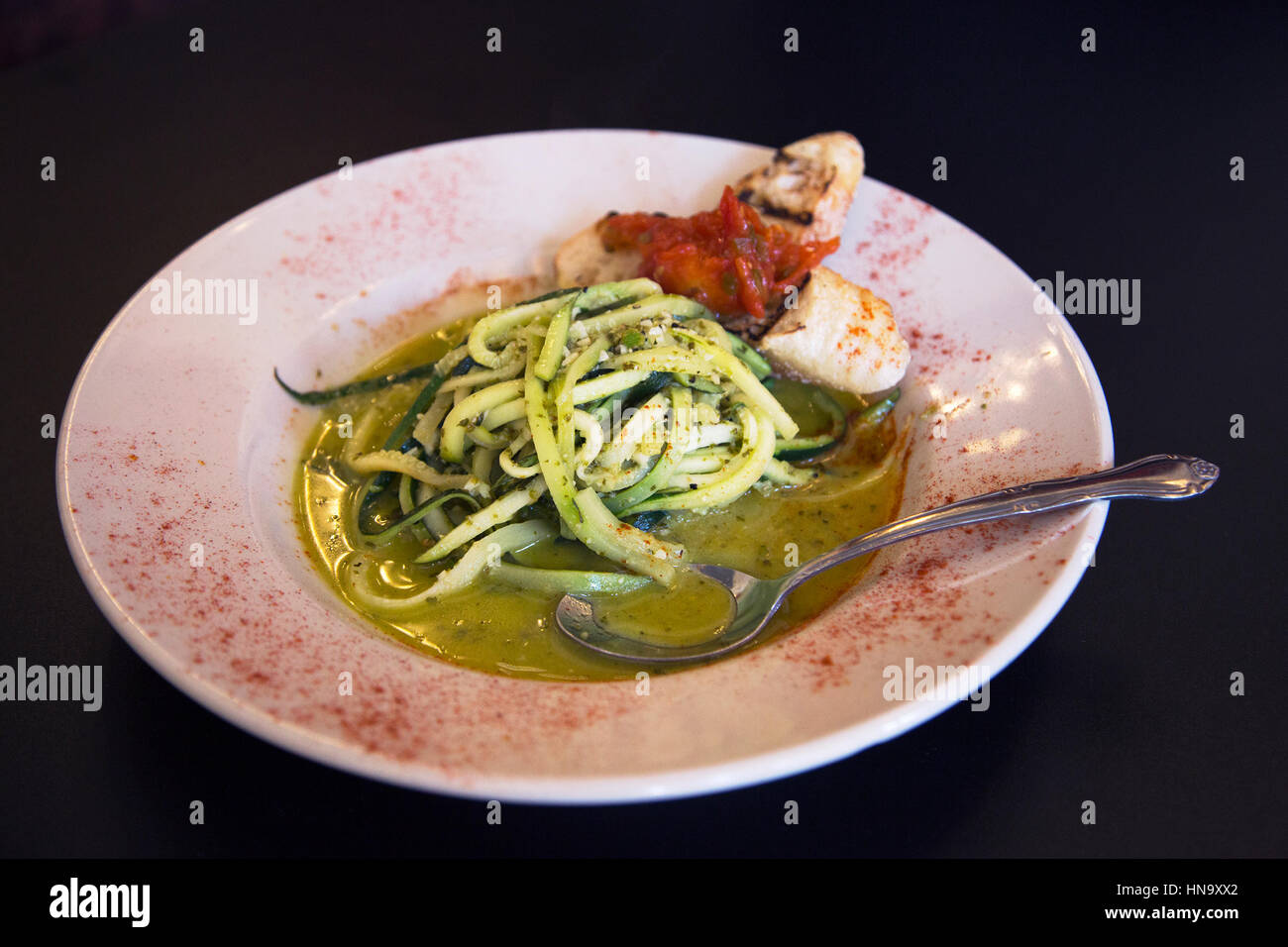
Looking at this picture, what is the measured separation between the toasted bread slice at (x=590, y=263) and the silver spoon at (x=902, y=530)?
1683mm

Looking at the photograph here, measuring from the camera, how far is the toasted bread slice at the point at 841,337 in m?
4.08

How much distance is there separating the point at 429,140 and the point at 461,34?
1.36 meters

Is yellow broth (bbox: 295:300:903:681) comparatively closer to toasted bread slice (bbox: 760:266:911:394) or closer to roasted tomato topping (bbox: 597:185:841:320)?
toasted bread slice (bbox: 760:266:911:394)

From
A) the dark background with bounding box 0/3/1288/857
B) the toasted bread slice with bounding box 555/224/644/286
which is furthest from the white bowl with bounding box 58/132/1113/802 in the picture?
the dark background with bounding box 0/3/1288/857

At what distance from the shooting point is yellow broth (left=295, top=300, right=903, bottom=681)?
3.23m

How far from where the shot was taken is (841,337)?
4105 millimetres

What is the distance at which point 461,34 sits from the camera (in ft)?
22.1

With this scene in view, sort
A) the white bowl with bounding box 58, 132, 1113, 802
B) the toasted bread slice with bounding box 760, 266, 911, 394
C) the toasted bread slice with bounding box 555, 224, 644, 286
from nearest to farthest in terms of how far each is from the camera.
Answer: the white bowl with bounding box 58, 132, 1113, 802
the toasted bread slice with bounding box 760, 266, 911, 394
the toasted bread slice with bounding box 555, 224, 644, 286

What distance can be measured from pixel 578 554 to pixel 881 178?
10.6ft

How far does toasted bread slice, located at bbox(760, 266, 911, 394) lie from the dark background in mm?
1064

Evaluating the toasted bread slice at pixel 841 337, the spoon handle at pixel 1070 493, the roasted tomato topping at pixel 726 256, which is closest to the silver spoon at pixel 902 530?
the spoon handle at pixel 1070 493

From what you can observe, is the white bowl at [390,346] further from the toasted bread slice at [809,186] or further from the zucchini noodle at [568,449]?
the zucchini noodle at [568,449]
